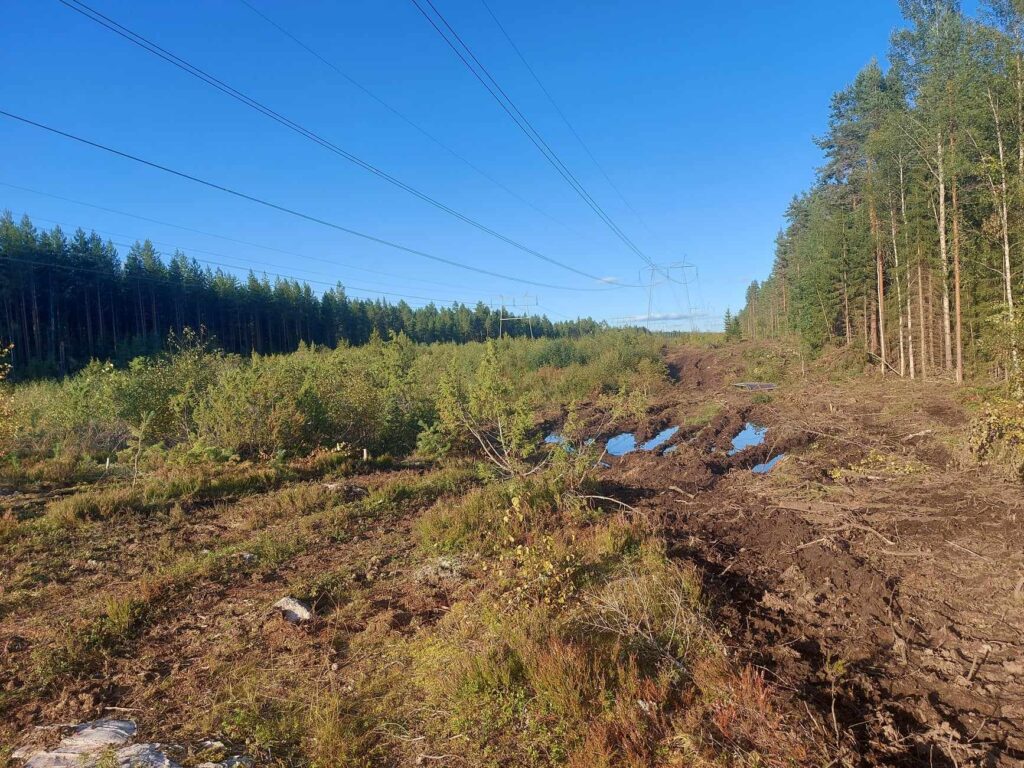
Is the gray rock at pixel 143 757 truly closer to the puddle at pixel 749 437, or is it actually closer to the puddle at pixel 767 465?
the puddle at pixel 767 465

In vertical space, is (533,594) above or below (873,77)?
below

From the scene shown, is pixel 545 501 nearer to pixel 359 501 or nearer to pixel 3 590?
pixel 359 501

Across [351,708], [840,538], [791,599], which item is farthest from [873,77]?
[351,708]

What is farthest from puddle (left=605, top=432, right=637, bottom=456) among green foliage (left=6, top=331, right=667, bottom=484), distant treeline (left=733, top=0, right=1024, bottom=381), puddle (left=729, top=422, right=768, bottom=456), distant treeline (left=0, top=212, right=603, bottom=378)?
distant treeline (left=0, top=212, right=603, bottom=378)

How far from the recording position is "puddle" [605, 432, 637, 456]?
17.3 m

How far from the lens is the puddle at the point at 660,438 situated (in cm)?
1736

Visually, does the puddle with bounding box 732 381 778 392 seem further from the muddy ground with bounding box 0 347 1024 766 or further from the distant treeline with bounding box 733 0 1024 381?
the muddy ground with bounding box 0 347 1024 766

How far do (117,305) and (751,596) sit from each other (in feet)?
196

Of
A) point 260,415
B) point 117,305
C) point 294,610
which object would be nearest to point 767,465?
point 294,610

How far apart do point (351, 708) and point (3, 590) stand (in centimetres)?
470

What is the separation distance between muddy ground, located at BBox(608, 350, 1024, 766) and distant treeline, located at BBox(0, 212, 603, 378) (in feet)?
126

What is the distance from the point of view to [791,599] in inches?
211

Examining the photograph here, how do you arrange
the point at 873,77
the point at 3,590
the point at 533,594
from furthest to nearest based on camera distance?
1. the point at 873,77
2. the point at 3,590
3. the point at 533,594

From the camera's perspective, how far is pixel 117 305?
49031 mm
